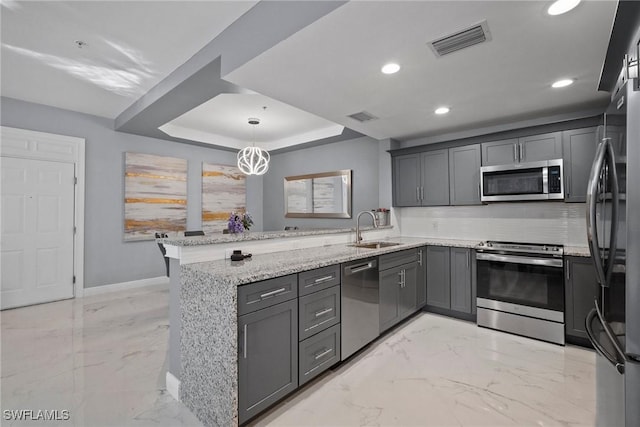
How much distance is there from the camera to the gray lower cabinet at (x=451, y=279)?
343 centimetres

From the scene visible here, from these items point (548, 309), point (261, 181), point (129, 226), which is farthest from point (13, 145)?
point (548, 309)

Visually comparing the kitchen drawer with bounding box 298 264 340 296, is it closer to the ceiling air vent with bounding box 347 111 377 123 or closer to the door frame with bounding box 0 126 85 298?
the ceiling air vent with bounding box 347 111 377 123

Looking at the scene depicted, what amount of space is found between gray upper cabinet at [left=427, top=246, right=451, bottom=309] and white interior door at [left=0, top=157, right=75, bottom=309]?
5147 mm

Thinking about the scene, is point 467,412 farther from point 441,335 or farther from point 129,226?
point 129,226

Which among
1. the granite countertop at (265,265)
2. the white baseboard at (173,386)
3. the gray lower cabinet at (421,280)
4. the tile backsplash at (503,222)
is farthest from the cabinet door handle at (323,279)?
the tile backsplash at (503,222)

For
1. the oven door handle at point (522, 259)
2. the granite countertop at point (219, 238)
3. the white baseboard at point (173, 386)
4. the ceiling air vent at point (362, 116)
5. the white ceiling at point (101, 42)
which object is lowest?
the white baseboard at point (173, 386)

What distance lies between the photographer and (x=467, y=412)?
6.18 feet

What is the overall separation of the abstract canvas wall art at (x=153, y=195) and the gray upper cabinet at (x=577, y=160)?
571 centimetres

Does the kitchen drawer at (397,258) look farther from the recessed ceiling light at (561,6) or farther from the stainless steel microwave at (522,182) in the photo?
the recessed ceiling light at (561,6)

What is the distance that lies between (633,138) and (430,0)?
45.5 inches

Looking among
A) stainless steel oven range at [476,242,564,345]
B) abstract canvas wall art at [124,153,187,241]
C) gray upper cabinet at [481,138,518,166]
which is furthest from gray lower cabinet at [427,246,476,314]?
abstract canvas wall art at [124,153,187,241]

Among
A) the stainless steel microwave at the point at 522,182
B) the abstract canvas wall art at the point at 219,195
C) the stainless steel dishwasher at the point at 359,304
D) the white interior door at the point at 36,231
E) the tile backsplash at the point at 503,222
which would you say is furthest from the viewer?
the abstract canvas wall art at the point at 219,195

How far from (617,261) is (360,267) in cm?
163

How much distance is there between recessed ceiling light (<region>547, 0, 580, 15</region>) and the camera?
1593 millimetres
